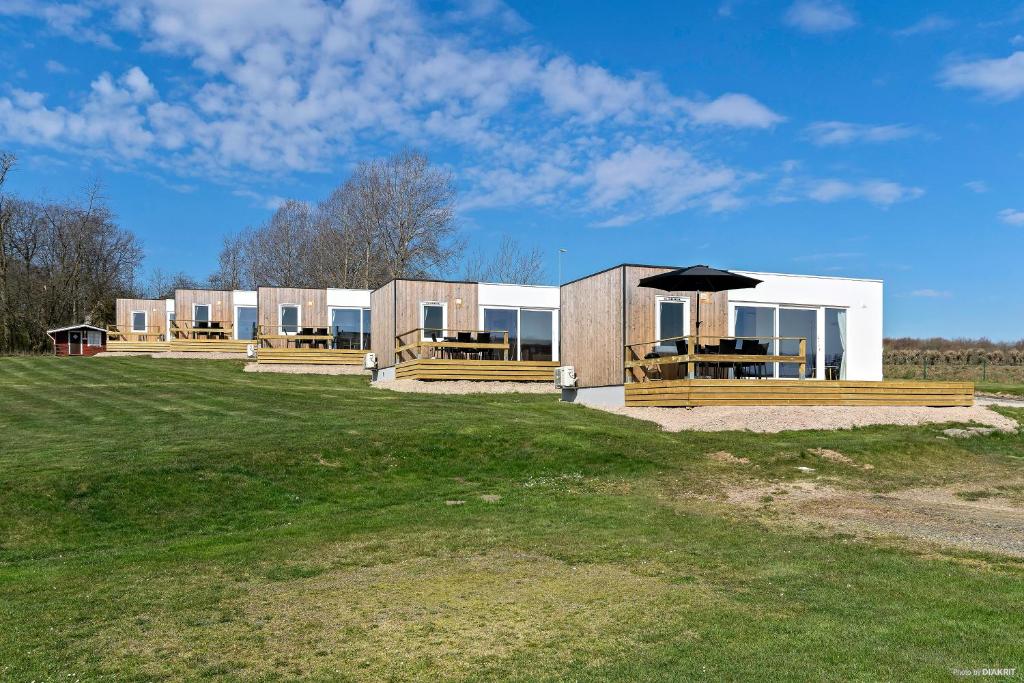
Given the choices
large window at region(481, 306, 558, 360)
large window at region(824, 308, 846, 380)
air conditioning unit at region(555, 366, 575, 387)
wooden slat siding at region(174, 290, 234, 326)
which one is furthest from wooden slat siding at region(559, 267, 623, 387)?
wooden slat siding at region(174, 290, 234, 326)

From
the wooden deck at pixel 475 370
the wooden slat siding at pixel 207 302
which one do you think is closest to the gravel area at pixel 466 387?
the wooden deck at pixel 475 370

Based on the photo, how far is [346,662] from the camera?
409 cm

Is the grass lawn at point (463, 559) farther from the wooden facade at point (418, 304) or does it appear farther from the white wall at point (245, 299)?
the white wall at point (245, 299)

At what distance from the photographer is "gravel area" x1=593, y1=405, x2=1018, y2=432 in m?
13.9

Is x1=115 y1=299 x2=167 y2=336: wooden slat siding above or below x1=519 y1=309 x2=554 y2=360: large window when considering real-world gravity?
above

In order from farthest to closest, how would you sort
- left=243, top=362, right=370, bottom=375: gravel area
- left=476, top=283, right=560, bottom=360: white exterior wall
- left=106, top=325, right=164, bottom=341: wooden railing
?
left=106, top=325, right=164, bottom=341: wooden railing
left=243, top=362, right=370, bottom=375: gravel area
left=476, top=283, right=560, bottom=360: white exterior wall

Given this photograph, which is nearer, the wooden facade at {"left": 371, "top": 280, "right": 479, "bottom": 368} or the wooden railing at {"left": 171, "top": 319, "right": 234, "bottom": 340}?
the wooden facade at {"left": 371, "top": 280, "right": 479, "bottom": 368}

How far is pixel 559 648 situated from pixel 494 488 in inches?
215

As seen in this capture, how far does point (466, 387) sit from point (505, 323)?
456 centimetres

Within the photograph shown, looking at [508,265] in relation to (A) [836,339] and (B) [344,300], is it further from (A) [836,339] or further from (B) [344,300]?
(A) [836,339]

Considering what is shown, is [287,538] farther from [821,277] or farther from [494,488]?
[821,277]

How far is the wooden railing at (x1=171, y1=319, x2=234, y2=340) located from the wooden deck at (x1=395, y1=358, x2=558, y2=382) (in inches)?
577

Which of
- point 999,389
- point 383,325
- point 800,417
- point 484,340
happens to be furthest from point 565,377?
point 999,389

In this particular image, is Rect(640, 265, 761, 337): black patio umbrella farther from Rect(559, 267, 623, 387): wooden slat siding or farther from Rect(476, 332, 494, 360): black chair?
Rect(476, 332, 494, 360): black chair
